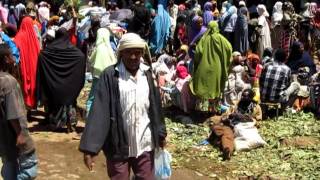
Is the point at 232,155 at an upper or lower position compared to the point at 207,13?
lower

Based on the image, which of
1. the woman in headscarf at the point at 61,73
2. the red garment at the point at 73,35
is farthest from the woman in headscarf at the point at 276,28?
the woman in headscarf at the point at 61,73

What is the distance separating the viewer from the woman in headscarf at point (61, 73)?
779 centimetres

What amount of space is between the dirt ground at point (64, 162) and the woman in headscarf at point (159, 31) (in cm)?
531

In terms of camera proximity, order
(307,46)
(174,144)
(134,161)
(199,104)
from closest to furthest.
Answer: (134,161), (174,144), (199,104), (307,46)

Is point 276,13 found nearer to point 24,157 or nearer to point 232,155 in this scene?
point 232,155

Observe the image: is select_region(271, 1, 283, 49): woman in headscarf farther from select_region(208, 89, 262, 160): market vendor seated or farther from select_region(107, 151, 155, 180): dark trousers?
select_region(107, 151, 155, 180): dark trousers

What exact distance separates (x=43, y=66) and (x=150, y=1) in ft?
32.2

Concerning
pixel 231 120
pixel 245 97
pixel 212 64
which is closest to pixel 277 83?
pixel 245 97

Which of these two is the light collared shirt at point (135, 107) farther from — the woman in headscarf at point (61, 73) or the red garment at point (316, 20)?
the red garment at point (316, 20)

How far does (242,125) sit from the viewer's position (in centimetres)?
732

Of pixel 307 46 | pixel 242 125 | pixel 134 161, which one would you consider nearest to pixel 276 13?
pixel 307 46

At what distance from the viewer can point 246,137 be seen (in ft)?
23.4

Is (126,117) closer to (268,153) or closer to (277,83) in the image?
(268,153)

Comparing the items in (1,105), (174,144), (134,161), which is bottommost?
(174,144)
